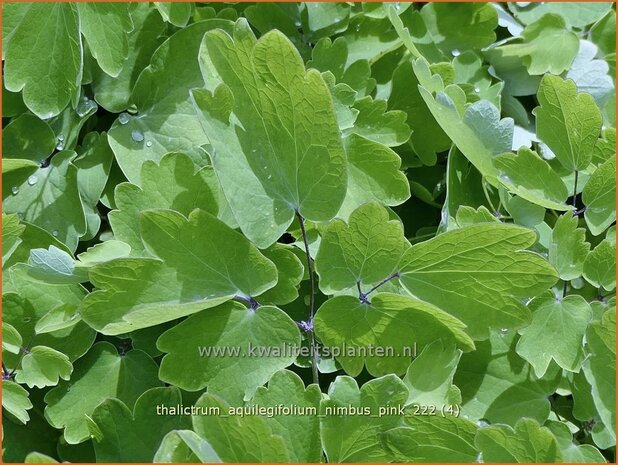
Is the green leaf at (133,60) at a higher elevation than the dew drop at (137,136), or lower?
higher

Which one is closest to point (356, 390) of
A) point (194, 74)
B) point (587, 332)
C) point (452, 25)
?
point (587, 332)

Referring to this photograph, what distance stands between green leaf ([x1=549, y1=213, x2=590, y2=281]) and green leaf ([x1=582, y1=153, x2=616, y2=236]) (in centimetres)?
4

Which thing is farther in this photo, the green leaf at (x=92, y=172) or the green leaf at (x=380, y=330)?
the green leaf at (x=92, y=172)

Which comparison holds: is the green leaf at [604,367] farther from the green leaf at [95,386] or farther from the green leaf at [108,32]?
the green leaf at [108,32]

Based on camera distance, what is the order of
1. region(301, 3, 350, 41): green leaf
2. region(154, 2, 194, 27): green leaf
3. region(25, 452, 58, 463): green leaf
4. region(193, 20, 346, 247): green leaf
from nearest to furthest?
region(25, 452, 58, 463): green leaf → region(193, 20, 346, 247): green leaf → region(154, 2, 194, 27): green leaf → region(301, 3, 350, 41): green leaf

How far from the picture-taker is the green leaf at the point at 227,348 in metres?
0.79

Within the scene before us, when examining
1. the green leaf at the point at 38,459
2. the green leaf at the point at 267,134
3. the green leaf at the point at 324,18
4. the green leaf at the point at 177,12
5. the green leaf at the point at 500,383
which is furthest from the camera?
the green leaf at the point at 324,18

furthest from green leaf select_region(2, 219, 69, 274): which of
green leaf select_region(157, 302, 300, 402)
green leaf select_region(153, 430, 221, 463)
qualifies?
green leaf select_region(153, 430, 221, 463)

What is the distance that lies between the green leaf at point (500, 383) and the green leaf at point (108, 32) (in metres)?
0.60

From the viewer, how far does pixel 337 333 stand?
81 cm

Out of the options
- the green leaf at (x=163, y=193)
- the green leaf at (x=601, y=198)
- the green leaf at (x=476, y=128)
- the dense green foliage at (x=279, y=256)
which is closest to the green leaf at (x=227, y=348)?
the dense green foliage at (x=279, y=256)

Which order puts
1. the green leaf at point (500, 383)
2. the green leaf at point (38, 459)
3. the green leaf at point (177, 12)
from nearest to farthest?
the green leaf at point (38, 459), the green leaf at point (500, 383), the green leaf at point (177, 12)

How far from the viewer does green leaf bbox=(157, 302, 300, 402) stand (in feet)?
2.59

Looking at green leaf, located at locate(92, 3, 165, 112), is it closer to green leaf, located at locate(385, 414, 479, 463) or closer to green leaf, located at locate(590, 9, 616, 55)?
green leaf, located at locate(385, 414, 479, 463)
